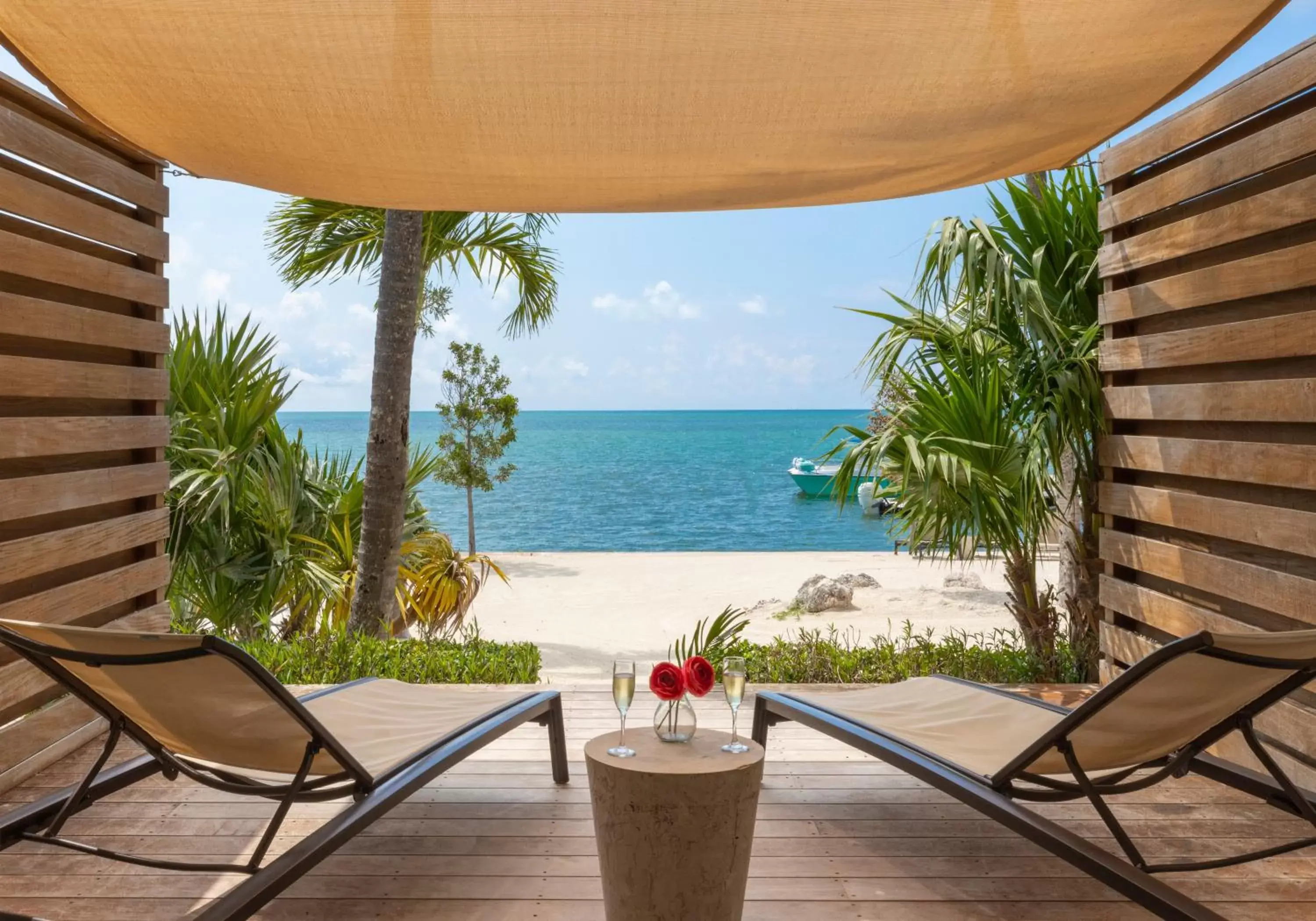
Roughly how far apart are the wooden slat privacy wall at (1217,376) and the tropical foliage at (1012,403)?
0.30 m

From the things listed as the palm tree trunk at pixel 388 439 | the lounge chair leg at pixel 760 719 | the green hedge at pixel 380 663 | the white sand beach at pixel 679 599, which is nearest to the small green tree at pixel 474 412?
the white sand beach at pixel 679 599

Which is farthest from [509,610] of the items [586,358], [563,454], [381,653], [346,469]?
[586,358]

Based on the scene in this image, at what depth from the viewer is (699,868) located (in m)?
2.07

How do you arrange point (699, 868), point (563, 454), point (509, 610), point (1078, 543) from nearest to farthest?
point (699, 868), point (1078, 543), point (509, 610), point (563, 454)

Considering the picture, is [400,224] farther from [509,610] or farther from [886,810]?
[509,610]

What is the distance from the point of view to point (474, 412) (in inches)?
667

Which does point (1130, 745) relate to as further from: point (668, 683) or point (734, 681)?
point (668, 683)

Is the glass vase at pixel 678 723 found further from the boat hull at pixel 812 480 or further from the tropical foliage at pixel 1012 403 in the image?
the boat hull at pixel 812 480

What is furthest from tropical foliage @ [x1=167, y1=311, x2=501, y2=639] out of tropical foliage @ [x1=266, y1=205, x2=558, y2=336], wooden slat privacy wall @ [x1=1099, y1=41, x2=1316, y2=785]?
wooden slat privacy wall @ [x1=1099, y1=41, x2=1316, y2=785]

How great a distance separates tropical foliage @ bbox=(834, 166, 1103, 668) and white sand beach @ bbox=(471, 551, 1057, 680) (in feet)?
8.70

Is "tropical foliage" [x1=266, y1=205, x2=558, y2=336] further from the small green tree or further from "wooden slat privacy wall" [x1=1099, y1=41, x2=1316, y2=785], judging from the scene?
the small green tree

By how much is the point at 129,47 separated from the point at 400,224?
2942mm

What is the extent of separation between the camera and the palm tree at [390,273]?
17.2 ft

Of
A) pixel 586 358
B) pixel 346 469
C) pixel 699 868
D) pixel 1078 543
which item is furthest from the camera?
pixel 586 358
